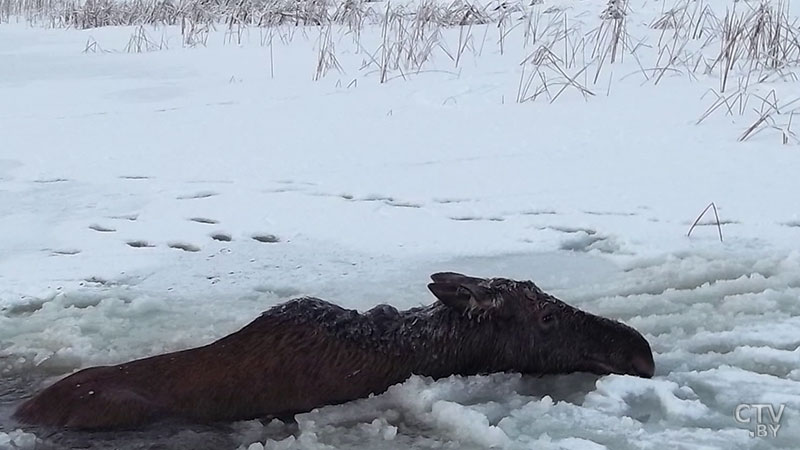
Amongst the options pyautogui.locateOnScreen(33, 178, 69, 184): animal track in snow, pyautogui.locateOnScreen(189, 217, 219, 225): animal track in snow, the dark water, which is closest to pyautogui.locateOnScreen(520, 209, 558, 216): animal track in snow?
pyautogui.locateOnScreen(189, 217, 219, 225): animal track in snow

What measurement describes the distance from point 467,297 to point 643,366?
0.65 metres

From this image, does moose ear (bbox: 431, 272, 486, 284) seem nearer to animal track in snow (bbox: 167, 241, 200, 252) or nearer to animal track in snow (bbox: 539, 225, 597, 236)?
animal track in snow (bbox: 539, 225, 597, 236)

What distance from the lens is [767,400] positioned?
10.4 ft

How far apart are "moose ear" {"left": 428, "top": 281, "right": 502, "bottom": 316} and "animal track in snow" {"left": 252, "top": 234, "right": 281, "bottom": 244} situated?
1.70 m

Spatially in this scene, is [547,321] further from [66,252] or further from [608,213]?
[66,252]

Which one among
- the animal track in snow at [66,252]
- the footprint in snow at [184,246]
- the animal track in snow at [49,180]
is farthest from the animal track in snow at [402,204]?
the animal track in snow at [49,180]

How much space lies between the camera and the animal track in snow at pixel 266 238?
16.8ft

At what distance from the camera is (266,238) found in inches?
203

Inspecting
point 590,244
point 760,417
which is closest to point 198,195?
point 590,244

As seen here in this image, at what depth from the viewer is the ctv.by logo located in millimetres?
2973

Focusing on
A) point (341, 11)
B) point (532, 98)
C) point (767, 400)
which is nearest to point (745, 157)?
point (532, 98)

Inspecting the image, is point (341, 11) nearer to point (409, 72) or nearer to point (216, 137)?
point (409, 72)

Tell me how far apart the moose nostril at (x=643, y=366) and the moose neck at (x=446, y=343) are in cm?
46

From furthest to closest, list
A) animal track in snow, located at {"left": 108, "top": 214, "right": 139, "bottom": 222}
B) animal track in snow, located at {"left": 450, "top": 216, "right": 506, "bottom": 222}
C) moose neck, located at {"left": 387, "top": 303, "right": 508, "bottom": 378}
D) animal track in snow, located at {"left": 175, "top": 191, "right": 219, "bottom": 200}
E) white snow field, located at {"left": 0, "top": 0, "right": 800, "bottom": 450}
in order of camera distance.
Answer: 1. animal track in snow, located at {"left": 175, "top": 191, "right": 219, "bottom": 200}
2. animal track in snow, located at {"left": 108, "top": 214, "right": 139, "bottom": 222}
3. animal track in snow, located at {"left": 450, "top": 216, "right": 506, "bottom": 222}
4. moose neck, located at {"left": 387, "top": 303, "right": 508, "bottom": 378}
5. white snow field, located at {"left": 0, "top": 0, "right": 800, "bottom": 450}
